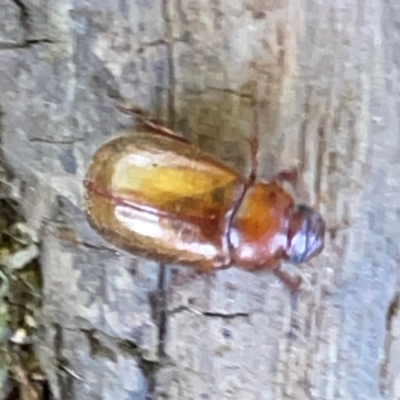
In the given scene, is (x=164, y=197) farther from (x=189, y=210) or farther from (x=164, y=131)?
(x=164, y=131)

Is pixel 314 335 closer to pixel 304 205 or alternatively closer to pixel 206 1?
pixel 304 205

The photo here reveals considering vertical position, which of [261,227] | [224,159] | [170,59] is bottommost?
[261,227]

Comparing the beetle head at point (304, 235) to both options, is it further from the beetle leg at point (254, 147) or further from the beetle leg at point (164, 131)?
the beetle leg at point (164, 131)

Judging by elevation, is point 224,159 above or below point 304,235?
above

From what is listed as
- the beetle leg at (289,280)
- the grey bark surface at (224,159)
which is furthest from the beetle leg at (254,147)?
the beetle leg at (289,280)

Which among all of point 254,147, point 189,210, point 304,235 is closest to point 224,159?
point 254,147

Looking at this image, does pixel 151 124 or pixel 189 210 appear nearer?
pixel 189 210

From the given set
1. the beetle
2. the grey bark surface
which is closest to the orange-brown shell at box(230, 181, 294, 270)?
the beetle
